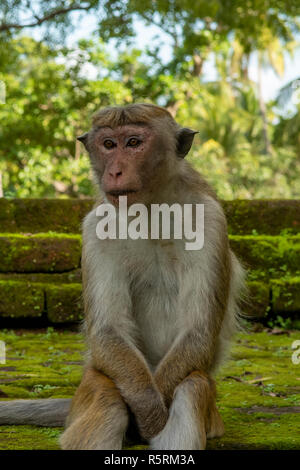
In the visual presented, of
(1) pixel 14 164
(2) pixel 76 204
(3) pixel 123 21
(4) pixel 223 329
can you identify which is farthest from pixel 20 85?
(4) pixel 223 329

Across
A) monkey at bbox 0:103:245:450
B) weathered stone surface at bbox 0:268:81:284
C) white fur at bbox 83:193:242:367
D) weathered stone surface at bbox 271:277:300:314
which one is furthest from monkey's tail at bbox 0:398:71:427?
weathered stone surface at bbox 271:277:300:314

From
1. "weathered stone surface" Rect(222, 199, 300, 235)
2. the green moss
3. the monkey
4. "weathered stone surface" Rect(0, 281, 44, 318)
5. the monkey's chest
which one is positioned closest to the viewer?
the monkey

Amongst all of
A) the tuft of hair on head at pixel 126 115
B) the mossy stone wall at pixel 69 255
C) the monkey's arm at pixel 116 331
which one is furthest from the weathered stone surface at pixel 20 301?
the tuft of hair on head at pixel 126 115

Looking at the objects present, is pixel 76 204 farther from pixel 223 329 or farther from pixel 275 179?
pixel 275 179

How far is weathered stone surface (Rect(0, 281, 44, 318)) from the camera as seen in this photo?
6.67 metres

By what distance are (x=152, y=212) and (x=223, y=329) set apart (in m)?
0.86

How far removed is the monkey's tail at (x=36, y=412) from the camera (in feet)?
11.5

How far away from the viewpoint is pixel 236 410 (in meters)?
3.89

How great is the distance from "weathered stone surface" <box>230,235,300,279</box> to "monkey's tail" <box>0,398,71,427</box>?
13.0 feet

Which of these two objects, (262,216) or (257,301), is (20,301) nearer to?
(257,301)

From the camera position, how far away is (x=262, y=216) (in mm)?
7742

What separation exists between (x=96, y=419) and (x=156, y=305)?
0.75 m

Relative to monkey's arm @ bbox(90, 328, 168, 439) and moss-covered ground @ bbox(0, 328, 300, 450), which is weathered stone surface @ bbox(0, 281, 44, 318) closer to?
moss-covered ground @ bbox(0, 328, 300, 450)

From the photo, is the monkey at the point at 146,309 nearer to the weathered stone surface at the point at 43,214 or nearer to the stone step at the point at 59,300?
the stone step at the point at 59,300
